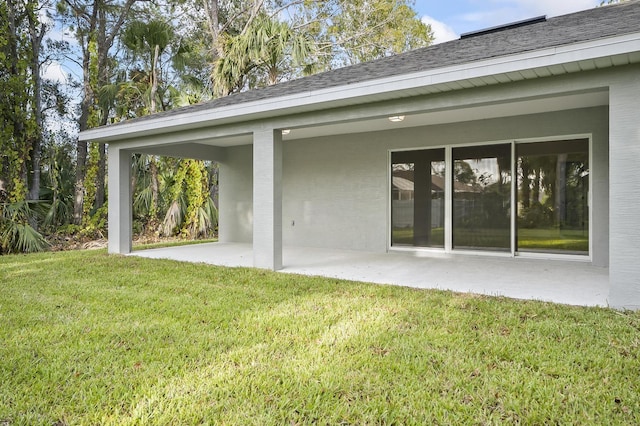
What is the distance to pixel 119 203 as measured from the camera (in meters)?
8.92

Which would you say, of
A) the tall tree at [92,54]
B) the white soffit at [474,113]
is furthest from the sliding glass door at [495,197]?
the tall tree at [92,54]

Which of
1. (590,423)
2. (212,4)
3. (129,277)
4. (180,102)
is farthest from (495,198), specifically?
(212,4)

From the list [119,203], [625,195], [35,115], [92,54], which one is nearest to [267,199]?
[119,203]

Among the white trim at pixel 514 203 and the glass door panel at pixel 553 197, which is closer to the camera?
the glass door panel at pixel 553 197

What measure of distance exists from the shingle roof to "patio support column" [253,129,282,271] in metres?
0.77

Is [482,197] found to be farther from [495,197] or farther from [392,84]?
[392,84]

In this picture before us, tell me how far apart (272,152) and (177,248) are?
4.85 m

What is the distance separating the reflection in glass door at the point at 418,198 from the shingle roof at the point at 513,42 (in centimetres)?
222

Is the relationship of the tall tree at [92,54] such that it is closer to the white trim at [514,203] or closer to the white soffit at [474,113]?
the white soffit at [474,113]

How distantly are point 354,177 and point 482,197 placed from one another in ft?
9.41

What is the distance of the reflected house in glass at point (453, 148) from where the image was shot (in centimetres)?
419

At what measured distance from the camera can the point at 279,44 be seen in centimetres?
1177

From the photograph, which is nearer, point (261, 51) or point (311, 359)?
point (311, 359)

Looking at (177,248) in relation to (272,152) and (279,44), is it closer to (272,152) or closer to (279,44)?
(272,152)
